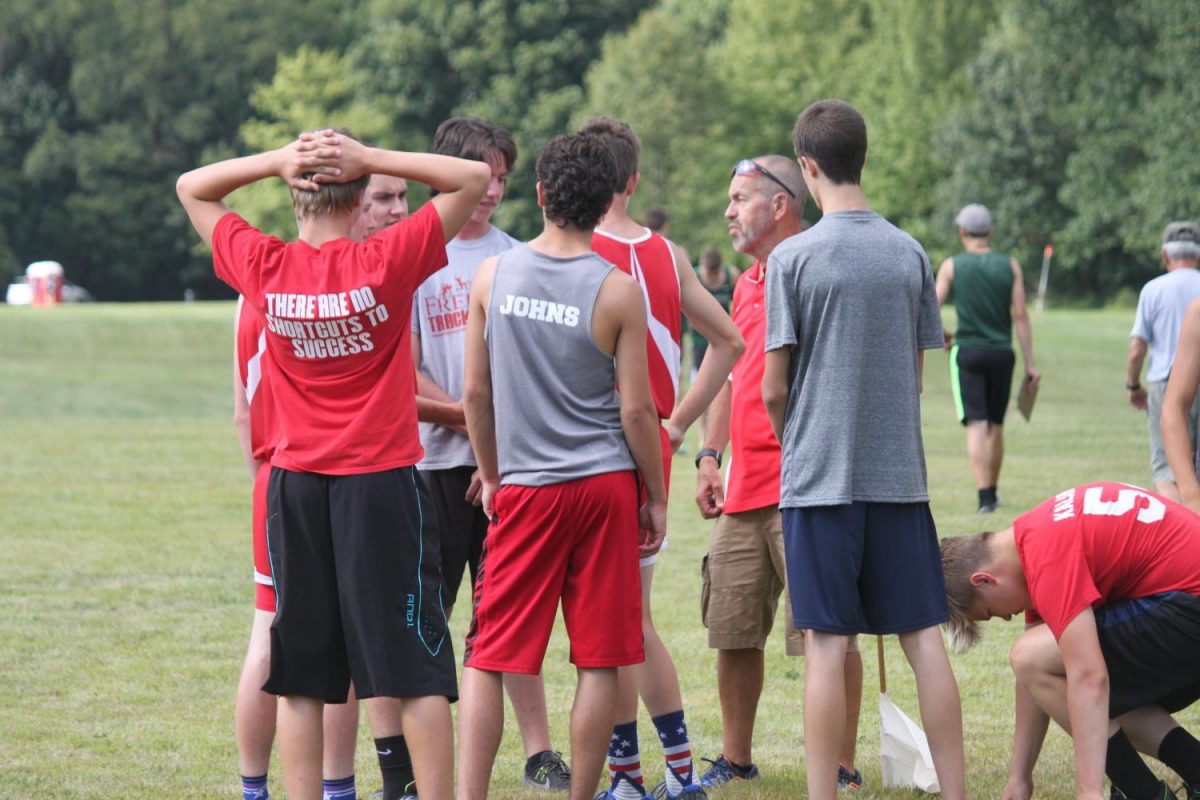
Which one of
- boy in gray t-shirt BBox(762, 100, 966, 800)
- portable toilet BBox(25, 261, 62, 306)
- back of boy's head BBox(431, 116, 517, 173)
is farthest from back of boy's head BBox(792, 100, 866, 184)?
portable toilet BBox(25, 261, 62, 306)

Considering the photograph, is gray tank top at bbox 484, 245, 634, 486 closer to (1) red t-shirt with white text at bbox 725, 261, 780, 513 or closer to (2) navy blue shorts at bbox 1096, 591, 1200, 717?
Result: (1) red t-shirt with white text at bbox 725, 261, 780, 513

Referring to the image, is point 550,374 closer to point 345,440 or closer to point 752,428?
point 345,440

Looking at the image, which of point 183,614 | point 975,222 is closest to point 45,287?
point 975,222

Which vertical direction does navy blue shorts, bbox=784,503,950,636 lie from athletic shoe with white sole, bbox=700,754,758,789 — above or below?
above

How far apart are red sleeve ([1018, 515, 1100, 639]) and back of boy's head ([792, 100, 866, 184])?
1.14m

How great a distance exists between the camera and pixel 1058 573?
432 centimetres

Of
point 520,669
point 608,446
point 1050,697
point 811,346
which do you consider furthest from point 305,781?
point 1050,697

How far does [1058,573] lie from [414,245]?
6.55 feet

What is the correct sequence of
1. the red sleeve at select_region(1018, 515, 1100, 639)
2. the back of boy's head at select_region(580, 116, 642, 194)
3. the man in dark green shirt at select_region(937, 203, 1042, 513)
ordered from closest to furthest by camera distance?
the red sleeve at select_region(1018, 515, 1100, 639), the back of boy's head at select_region(580, 116, 642, 194), the man in dark green shirt at select_region(937, 203, 1042, 513)

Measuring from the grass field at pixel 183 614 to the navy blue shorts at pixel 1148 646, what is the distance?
2.02ft

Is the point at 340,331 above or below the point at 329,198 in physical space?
below

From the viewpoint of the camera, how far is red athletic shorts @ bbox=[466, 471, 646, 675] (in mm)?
4449

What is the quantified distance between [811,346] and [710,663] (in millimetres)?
3110

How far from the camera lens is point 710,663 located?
23.6 feet
